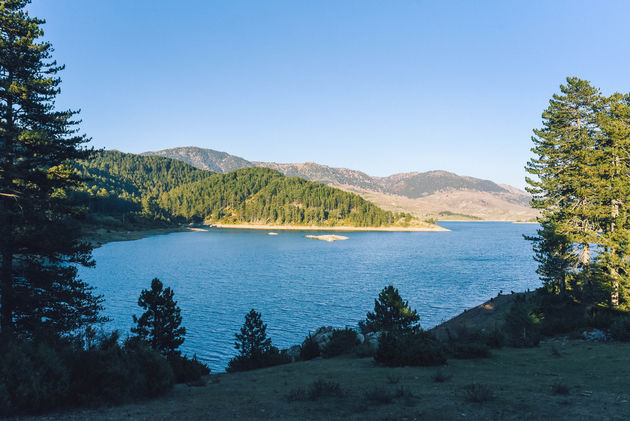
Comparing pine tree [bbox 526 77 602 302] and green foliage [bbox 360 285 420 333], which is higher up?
pine tree [bbox 526 77 602 302]

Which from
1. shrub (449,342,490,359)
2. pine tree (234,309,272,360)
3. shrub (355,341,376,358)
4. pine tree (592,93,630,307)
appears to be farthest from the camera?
pine tree (592,93,630,307)

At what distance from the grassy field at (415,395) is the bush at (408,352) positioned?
68 centimetres

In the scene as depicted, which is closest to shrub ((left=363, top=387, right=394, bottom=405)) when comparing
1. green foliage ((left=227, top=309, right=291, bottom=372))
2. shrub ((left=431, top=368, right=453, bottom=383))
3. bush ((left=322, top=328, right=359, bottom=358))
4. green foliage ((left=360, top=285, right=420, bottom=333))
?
shrub ((left=431, top=368, right=453, bottom=383))

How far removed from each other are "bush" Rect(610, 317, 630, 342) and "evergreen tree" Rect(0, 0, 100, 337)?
107 feet

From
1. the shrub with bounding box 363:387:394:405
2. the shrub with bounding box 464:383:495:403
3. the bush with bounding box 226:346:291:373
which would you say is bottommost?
the bush with bounding box 226:346:291:373

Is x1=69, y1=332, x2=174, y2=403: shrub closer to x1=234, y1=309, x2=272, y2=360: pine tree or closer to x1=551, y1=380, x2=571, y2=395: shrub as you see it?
x1=234, y1=309, x2=272, y2=360: pine tree

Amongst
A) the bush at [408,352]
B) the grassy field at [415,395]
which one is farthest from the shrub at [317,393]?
the bush at [408,352]

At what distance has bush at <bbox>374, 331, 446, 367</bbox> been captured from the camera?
16.4m

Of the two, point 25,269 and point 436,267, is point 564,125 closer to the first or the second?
point 436,267

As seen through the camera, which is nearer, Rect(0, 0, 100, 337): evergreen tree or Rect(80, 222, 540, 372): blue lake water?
Rect(0, 0, 100, 337): evergreen tree

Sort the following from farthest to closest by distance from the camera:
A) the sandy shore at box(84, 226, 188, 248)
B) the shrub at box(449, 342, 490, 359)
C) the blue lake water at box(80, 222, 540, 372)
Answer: the sandy shore at box(84, 226, 188, 248) → the blue lake water at box(80, 222, 540, 372) → the shrub at box(449, 342, 490, 359)

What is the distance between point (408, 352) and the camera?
16516 millimetres

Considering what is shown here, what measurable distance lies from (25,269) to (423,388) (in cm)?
2433

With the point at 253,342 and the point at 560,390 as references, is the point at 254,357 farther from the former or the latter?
the point at 560,390
